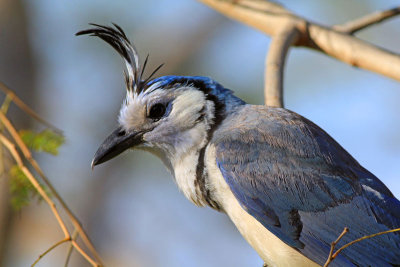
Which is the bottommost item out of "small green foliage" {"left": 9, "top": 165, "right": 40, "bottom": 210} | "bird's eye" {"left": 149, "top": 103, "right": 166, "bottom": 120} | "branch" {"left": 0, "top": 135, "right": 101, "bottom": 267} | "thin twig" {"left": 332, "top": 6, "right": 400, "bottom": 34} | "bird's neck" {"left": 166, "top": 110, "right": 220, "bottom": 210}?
"small green foliage" {"left": 9, "top": 165, "right": 40, "bottom": 210}

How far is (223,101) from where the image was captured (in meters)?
5.10

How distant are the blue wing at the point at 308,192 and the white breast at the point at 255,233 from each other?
0.17 ft

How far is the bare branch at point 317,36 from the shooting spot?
17.6 feet

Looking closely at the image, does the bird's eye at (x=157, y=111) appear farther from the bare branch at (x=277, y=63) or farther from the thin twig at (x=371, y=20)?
the thin twig at (x=371, y=20)

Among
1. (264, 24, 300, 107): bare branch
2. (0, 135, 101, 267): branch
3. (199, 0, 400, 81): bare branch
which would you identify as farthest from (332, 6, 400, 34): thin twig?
(0, 135, 101, 267): branch

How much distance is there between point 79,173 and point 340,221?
24.2 ft

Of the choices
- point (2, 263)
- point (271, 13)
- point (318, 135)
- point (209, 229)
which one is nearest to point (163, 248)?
point (209, 229)

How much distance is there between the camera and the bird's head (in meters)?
4.93

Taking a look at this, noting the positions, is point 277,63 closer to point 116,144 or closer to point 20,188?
point 116,144

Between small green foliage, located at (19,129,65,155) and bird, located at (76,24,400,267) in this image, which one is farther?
small green foliage, located at (19,129,65,155)

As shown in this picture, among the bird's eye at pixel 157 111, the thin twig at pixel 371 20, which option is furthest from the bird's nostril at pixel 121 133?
the thin twig at pixel 371 20

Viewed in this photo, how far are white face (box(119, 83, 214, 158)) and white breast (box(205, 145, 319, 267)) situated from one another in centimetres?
43

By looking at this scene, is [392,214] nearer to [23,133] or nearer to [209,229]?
[23,133]

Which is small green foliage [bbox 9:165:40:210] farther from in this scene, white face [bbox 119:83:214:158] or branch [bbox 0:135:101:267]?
white face [bbox 119:83:214:158]
